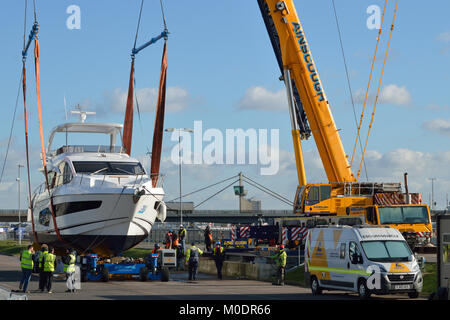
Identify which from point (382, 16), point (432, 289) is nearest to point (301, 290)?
point (432, 289)

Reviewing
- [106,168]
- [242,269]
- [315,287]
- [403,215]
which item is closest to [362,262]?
[315,287]

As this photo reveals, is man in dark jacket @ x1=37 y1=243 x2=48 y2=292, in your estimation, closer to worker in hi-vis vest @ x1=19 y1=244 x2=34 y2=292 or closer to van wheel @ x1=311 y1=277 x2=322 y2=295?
worker in hi-vis vest @ x1=19 y1=244 x2=34 y2=292

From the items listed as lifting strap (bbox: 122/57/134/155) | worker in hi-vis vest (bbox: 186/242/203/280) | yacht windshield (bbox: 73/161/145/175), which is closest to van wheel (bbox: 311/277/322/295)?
worker in hi-vis vest (bbox: 186/242/203/280)

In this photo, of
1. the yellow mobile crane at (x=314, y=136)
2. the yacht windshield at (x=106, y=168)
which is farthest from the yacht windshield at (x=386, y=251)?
the yacht windshield at (x=106, y=168)

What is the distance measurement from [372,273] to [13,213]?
123975 mm

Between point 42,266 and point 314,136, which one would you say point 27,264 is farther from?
point 314,136

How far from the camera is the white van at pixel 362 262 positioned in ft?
74.0

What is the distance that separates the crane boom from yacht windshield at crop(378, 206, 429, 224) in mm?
3168

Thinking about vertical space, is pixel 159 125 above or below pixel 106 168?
above

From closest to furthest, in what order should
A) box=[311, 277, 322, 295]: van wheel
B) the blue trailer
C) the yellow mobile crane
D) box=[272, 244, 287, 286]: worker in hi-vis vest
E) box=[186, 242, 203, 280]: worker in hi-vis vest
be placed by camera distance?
box=[311, 277, 322, 295]: van wheel < box=[272, 244, 287, 286]: worker in hi-vis vest < the blue trailer < box=[186, 242, 203, 280]: worker in hi-vis vest < the yellow mobile crane

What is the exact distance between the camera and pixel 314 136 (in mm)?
37375

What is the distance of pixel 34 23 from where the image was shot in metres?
34.3

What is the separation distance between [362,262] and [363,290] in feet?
2.82

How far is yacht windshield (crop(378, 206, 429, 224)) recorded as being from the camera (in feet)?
112
